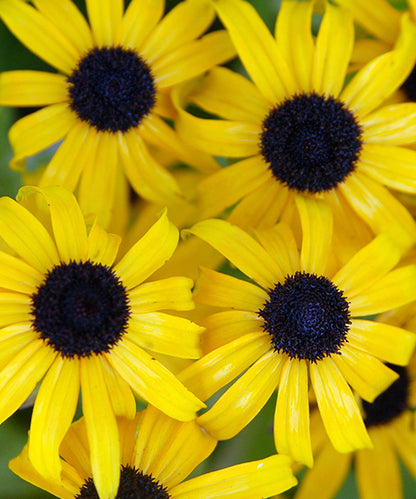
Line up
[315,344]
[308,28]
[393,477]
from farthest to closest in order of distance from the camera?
[393,477] → [308,28] → [315,344]

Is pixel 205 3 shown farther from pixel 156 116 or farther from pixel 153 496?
pixel 153 496

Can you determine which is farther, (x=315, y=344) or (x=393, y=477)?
(x=393, y=477)

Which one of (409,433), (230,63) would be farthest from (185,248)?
(409,433)

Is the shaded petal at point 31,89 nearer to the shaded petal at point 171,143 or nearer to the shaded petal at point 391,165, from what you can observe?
the shaded petal at point 171,143

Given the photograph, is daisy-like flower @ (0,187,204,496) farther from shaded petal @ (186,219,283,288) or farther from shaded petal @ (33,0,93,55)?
shaded petal @ (33,0,93,55)

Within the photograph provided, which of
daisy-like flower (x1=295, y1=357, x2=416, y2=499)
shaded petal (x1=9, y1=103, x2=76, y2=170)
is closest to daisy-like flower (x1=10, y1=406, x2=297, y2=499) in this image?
daisy-like flower (x1=295, y1=357, x2=416, y2=499)

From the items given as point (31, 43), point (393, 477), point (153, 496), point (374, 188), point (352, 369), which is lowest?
point (393, 477)
